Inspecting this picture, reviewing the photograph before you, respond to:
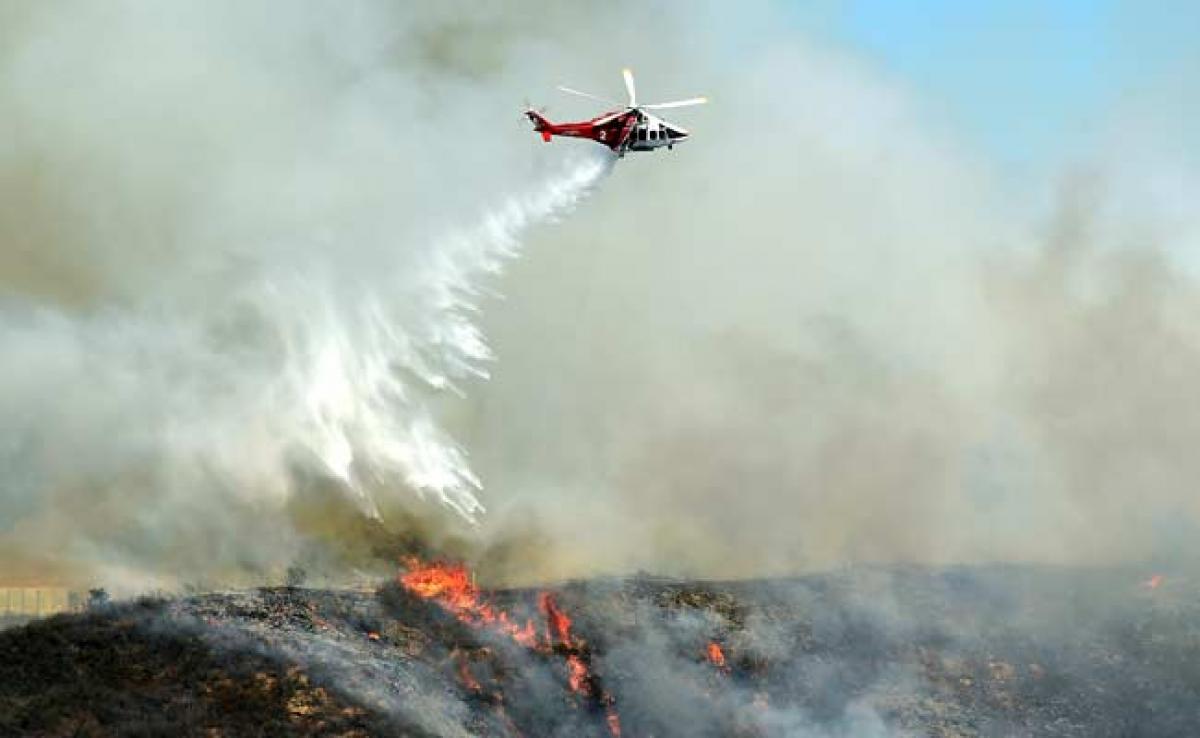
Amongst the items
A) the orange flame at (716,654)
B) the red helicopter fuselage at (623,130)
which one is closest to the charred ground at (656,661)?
the orange flame at (716,654)

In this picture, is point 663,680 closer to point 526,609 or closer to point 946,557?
point 526,609

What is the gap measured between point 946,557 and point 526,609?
4135cm

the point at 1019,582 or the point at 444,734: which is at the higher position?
the point at 1019,582

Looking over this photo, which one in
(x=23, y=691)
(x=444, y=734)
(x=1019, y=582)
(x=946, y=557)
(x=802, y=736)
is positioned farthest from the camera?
(x=946, y=557)

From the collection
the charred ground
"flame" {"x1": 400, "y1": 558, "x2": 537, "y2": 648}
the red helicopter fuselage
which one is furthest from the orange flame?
the red helicopter fuselage

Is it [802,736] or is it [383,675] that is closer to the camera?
[383,675]

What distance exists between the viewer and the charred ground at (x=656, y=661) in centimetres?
7325

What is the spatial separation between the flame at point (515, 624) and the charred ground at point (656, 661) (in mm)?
270

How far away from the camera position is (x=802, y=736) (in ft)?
295

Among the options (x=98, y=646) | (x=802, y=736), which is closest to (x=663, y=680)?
(x=802, y=736)

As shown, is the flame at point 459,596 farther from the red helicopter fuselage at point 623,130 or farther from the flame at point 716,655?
the red helicopter fuselage at point 623,130

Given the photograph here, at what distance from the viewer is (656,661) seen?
3664 inches

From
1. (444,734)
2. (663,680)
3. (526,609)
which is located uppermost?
(526,609)

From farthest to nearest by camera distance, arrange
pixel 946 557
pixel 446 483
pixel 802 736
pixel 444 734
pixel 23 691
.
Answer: pixel 946 557, pixel 446 483, pixel 802 736, pixel 444 734, pixel 23 691
